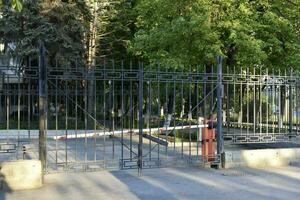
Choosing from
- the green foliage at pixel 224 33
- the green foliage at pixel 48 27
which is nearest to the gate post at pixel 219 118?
the green foliage at pixel 224 33

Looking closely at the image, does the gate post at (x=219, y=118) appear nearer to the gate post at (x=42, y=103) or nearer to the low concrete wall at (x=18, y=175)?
the gate post at (x=42, y=103)

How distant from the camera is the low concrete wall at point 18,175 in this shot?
977cm

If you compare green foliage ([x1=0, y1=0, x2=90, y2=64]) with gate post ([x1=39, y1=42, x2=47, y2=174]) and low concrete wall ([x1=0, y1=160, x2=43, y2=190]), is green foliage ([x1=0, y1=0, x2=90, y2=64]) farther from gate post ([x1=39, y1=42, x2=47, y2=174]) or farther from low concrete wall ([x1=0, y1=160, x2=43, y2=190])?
low concrete wall ([x1=0, y1=160, x2=43, y2=190])

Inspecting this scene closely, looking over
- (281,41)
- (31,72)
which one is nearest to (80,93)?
(281,41)

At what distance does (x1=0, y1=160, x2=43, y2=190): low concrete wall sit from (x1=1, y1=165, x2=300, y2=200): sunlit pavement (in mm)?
239

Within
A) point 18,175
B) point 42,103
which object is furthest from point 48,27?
point 18,175

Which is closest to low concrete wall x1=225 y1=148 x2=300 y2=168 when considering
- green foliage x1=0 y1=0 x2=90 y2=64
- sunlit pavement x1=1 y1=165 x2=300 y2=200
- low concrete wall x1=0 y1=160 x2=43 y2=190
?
sunlit pavement x1=1 y1=165 x2=300 y2=200

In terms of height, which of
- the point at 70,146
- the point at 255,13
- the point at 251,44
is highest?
the point at 255,13

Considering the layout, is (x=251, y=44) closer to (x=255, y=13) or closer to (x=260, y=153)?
(x=255, y=13)

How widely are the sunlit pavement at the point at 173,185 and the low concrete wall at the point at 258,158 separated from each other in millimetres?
336

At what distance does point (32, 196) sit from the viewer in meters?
9.22

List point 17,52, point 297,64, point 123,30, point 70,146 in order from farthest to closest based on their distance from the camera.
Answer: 1. point 123,30
2. point 17,52
3. point 297,64
4. point 70,146

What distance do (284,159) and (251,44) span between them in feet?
24.9

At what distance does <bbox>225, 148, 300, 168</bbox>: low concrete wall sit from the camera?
12690 millimetres
